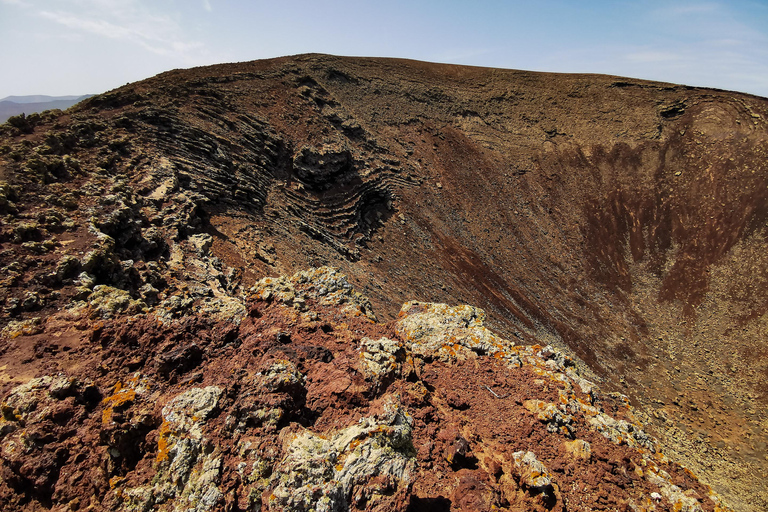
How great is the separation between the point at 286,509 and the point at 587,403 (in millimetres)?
5938

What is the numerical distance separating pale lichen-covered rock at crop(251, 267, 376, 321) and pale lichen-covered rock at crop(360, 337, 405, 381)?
4.70ft

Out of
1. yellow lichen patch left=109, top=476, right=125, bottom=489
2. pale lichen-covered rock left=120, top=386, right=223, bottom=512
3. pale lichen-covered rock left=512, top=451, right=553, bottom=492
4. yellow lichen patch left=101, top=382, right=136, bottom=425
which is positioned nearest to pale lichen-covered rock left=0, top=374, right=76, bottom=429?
yellow lichen patch left=101, top=382, right=136, bottom=425

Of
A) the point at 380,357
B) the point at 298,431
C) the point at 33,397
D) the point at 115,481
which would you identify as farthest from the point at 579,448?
the point at 33,397

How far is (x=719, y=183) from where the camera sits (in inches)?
1299

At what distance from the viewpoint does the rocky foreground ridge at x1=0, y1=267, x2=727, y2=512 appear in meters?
4.29

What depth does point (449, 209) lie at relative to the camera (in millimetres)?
31172

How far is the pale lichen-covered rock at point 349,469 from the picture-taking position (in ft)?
13.5

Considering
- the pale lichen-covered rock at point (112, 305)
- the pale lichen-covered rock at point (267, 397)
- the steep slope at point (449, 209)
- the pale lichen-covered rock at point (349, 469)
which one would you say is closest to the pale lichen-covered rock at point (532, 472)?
the pale lichen-covered rock at point (349, 469)

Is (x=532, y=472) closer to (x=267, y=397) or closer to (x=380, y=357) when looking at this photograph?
(x=380, y=357)

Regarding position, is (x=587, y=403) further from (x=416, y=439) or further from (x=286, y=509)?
(x=286, y=509)

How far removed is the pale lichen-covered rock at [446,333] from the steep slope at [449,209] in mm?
3982

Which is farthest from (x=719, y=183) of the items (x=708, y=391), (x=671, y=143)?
Result: (x=708, y=391)

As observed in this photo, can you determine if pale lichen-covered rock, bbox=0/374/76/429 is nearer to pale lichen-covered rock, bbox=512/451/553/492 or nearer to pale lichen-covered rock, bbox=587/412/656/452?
pale lichen-covered rock, bbox=512/451/553/492

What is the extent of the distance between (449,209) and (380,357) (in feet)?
87.4
